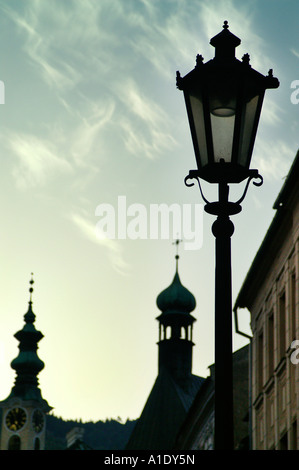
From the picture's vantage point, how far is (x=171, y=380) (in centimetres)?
8269

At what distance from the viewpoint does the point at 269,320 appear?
2738 centimetres

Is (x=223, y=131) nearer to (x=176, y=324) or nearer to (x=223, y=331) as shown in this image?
(x=223, y=331)

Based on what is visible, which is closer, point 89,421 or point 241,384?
point 241,384

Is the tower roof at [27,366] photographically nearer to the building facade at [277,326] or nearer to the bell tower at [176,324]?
the bell tower at [176,324]

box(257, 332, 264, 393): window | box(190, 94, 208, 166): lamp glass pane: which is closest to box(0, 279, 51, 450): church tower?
box(257, 332, 264, 393): window

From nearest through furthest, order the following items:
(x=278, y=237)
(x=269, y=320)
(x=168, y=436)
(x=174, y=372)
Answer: (x=278, y=237) < (x=269, y=320) < (x=168, y=436) < (x=174, y=372)

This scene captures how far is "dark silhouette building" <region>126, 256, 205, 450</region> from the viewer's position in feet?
253

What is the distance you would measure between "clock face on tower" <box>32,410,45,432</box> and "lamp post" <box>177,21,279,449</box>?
106 meters

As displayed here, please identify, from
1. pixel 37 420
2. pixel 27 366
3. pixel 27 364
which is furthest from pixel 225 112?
pixel 37 420

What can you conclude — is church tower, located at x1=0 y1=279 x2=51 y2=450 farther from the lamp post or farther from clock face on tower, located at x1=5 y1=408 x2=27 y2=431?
the lamp post

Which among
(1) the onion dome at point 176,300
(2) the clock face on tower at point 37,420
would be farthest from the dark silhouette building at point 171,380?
(2) the clock face on tower at point 37,420
